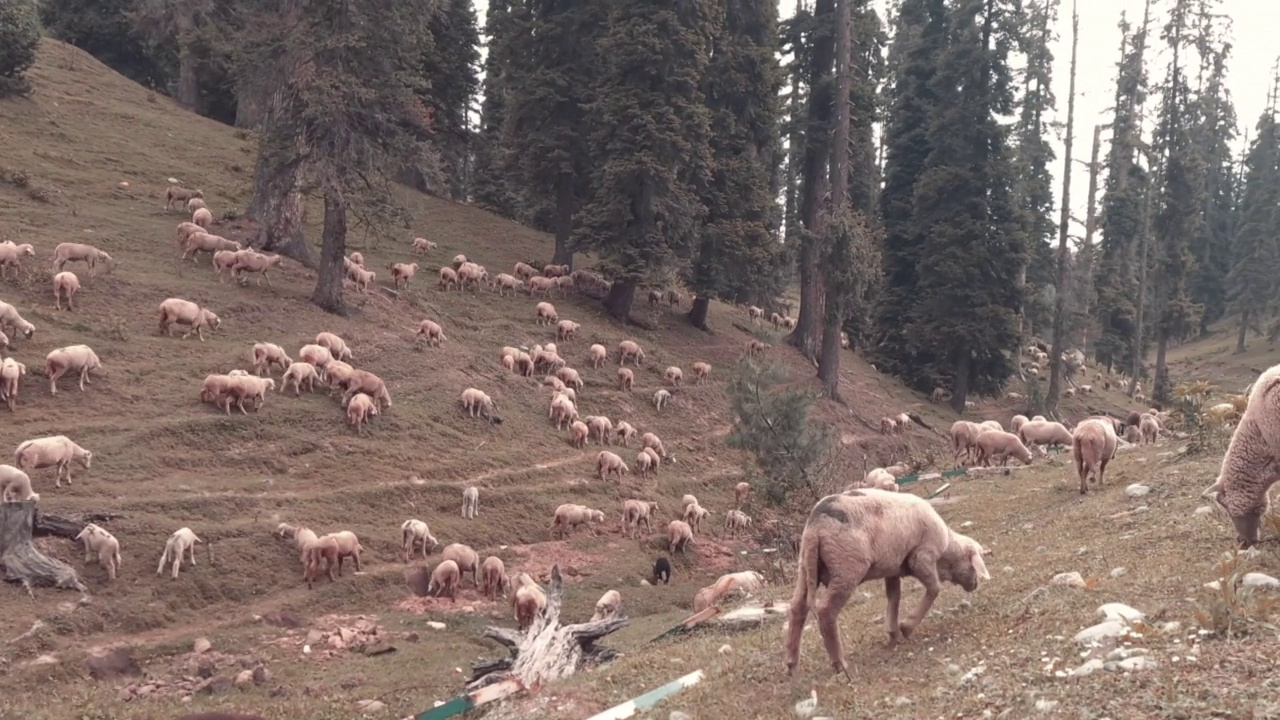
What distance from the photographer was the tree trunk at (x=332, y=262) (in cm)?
2383

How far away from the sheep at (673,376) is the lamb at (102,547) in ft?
60.5

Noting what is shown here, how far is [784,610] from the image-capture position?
10.2 metres

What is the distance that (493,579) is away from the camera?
16.1 meters

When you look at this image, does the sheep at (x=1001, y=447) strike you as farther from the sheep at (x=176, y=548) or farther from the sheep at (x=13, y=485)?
the sheep at (x=13, y=485)

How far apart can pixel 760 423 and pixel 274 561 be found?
9.42 metres

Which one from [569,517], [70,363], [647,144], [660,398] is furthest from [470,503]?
[647,144]

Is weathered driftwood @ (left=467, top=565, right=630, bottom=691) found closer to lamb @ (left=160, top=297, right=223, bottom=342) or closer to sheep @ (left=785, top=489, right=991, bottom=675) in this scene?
sheep @ (left=785, top=489, right=991, bottom=675)

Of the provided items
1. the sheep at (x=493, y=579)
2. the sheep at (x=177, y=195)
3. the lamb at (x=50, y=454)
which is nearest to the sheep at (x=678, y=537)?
the sheep at (x=493, y=579)

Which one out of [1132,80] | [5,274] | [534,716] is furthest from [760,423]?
[1132,80]

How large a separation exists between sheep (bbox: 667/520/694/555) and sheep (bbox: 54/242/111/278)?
15.0 meters

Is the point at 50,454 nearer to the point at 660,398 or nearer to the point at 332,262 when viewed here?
the point at 332,262

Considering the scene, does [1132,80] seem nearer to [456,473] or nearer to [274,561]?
[456,473]

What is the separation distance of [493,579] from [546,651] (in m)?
5.96

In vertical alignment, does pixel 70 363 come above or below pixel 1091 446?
above
